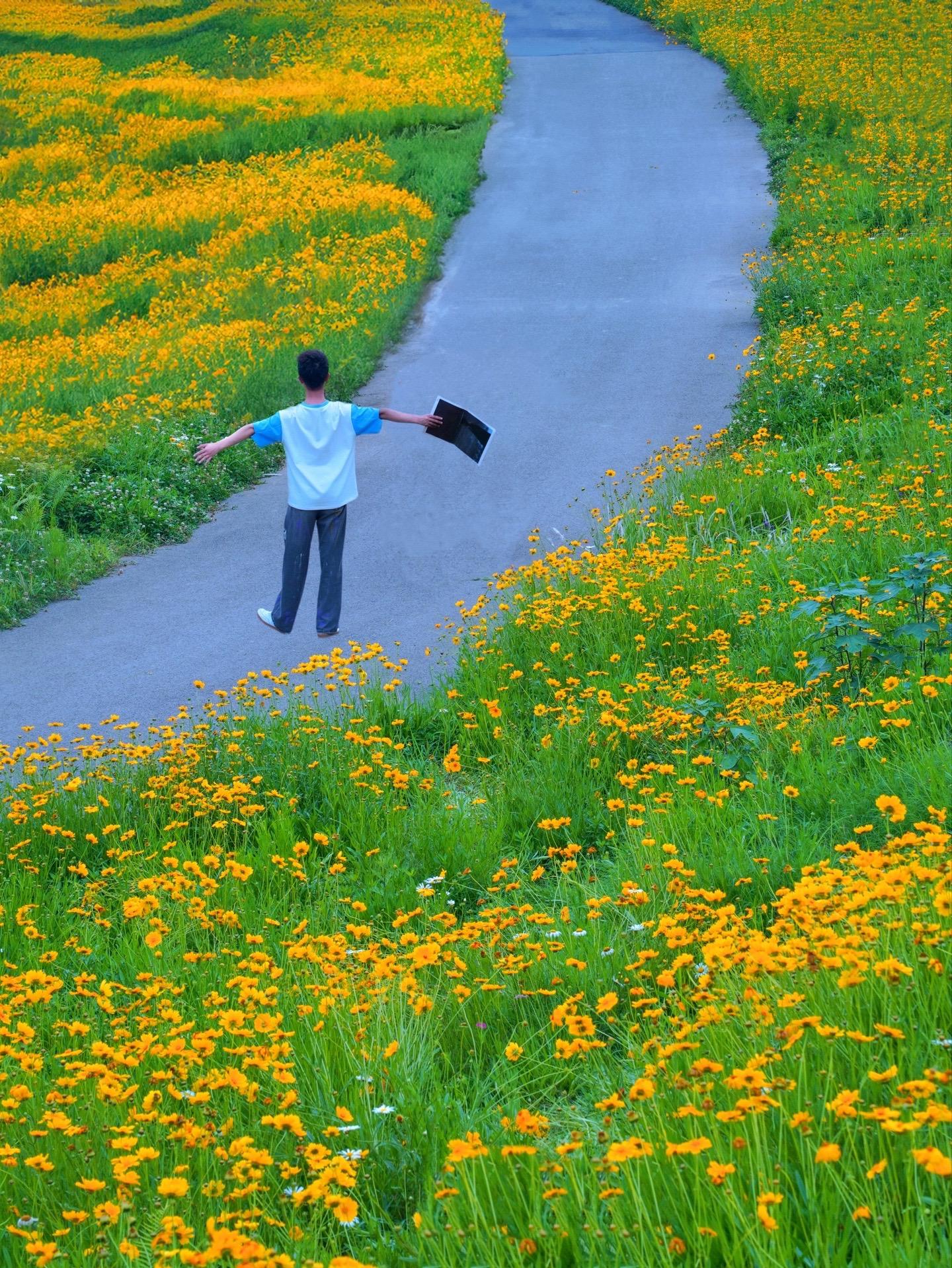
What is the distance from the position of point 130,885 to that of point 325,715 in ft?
7.49

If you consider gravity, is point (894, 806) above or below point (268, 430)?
above

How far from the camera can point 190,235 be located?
1881 centimetres

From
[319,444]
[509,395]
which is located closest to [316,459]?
[319,444]

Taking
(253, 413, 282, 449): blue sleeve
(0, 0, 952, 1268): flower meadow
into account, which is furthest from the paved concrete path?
(253, 413, 282, 449): blue sleeve

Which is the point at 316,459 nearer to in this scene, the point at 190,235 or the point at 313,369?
the point at 313,369

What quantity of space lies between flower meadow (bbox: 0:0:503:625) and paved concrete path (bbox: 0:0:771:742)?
1.92ft

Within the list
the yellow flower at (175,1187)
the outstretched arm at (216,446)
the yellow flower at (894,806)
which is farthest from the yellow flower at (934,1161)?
the outstretched arm at (216,446)

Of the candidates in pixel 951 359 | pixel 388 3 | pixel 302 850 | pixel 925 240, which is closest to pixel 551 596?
pixel 302 850

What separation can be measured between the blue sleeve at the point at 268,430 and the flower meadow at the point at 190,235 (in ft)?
9.19

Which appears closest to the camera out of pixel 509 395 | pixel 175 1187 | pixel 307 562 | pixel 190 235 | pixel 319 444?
pixel 175 1187

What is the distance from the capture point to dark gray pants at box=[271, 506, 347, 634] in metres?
7.98

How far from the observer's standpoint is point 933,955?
303 cm

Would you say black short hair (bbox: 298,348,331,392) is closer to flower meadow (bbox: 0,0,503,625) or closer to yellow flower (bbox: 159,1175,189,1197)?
flower meadow (bbox: 0,0,503,625)

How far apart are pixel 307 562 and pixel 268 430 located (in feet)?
2.86
